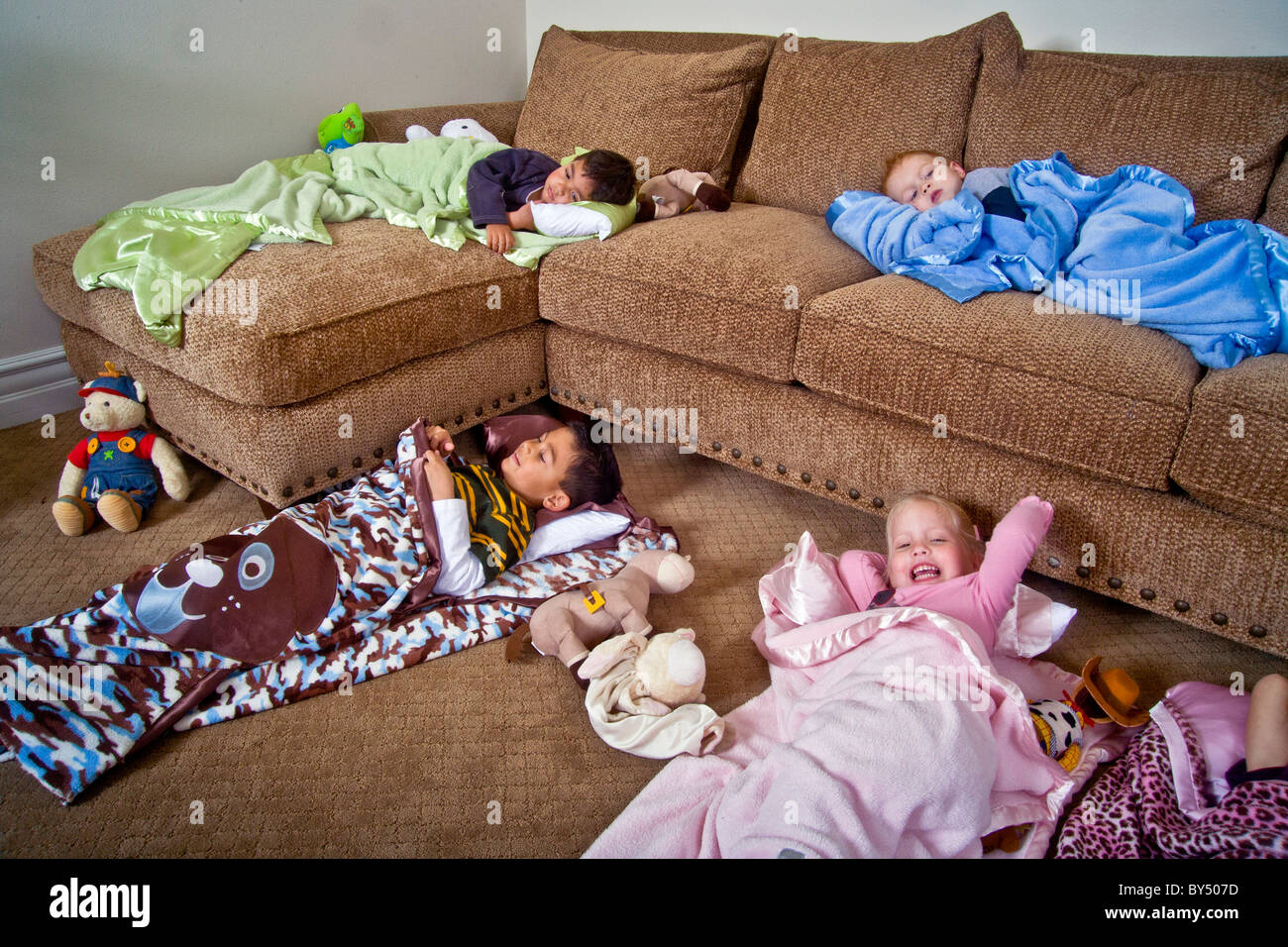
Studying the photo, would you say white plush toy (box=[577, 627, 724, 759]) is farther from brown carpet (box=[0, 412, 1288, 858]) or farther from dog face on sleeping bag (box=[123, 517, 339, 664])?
dog face on sleeping bag (box=[123, 517, 339, 664])

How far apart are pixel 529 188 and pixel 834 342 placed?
102cm

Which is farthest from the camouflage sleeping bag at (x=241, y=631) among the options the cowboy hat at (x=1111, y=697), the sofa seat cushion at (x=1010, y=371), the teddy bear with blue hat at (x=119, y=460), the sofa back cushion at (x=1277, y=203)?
the sofa back cushion at (x=1277, y=203)

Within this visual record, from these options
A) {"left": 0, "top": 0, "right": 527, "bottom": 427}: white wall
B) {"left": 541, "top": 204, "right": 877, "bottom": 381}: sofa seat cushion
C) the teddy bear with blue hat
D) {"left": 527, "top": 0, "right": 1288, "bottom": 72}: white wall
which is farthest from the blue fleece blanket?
{"left": 0, "top": 0, "right": 527, "bottom": 427}: white wall

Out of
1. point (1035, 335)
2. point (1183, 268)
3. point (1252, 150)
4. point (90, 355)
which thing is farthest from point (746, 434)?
point (90, 355)

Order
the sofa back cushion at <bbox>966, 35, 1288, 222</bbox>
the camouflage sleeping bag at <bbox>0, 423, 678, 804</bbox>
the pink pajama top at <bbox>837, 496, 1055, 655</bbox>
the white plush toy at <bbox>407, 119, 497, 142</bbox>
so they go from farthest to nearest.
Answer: the white plush toy at <bbox>407, 119, 497, 142</bbox>
the sofa back cushion at <bbox>966, 35, 1288, 222</bbox>
the pink pajama top at <bbox>837, 496, 1055, 655</bbox>
the camouflage sleeping bag at <bbox>0, 423, 678, 804</bbox>

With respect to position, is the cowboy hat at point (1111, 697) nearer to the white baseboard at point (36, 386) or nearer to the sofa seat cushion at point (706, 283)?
the sofa seat cushion at point (706, 283)

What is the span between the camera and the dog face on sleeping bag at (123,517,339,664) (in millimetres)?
1298

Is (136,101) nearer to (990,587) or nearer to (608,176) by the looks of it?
(608,176)

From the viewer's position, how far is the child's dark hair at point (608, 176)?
2127 mm

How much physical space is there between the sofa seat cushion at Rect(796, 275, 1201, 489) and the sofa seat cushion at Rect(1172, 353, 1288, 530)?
1.2 inches

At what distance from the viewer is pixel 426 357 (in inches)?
74.2

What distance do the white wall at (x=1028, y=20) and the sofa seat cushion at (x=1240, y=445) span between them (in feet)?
4.04

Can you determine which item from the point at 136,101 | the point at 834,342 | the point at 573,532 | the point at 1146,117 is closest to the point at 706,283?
the point at 834,342
